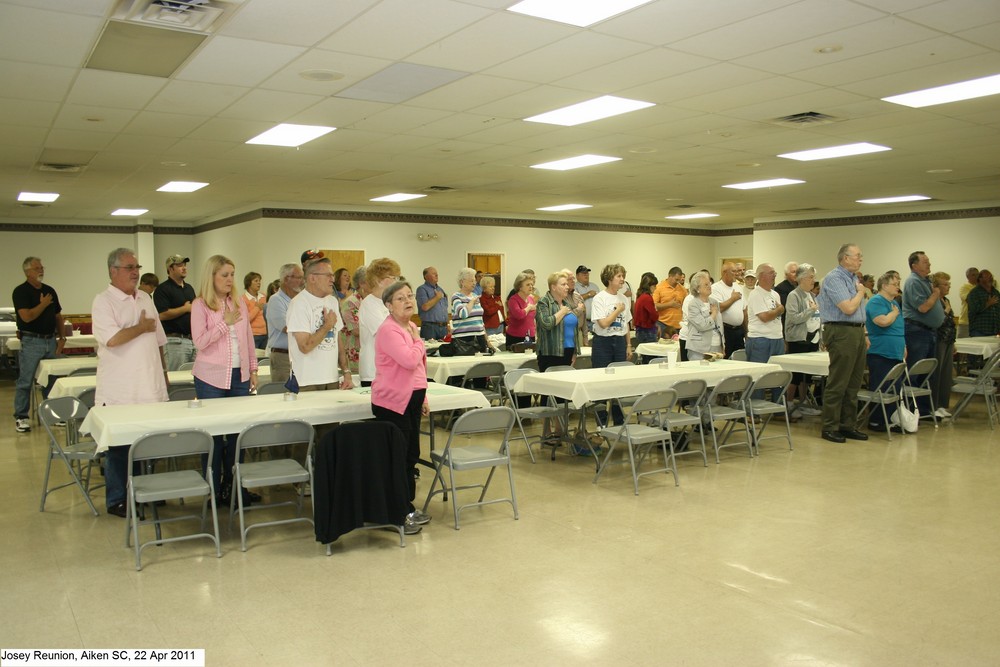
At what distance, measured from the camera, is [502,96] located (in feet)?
20.0

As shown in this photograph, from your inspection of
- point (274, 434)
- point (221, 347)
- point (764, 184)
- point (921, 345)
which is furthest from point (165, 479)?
point (764, 184)

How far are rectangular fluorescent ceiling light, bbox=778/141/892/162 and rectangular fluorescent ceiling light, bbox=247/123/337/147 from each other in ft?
17.2

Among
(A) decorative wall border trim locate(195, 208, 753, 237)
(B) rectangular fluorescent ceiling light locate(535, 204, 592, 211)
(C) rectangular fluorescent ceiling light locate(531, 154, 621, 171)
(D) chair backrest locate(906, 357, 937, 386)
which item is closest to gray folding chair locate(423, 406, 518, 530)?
(D) chair backrest locate(906, 357, 937, 386)

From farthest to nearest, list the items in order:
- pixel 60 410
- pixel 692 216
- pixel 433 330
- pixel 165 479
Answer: pixel 692 216
pixel 433 330
pixel 60 410
pixel 165 479

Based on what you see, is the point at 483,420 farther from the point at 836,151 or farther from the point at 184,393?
the point at 836,151

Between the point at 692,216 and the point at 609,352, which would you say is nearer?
the point at 609,352

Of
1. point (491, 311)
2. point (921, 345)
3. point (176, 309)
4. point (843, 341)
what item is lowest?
point (921, 345)

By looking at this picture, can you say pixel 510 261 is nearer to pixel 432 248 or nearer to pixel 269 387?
pixel 432 248

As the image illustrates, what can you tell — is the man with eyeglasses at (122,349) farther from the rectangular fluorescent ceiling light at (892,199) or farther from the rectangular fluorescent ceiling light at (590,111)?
the rectangular fluorescent ceiling light at (892,199)

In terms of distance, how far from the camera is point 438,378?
299 inches

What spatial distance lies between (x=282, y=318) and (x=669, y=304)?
506 centimetres

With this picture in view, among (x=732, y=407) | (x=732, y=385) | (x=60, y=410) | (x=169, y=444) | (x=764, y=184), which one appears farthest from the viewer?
(x=764, y=184)

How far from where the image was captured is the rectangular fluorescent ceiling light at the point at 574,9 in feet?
13.4

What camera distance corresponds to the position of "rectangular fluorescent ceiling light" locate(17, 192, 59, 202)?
12219 millimetres
